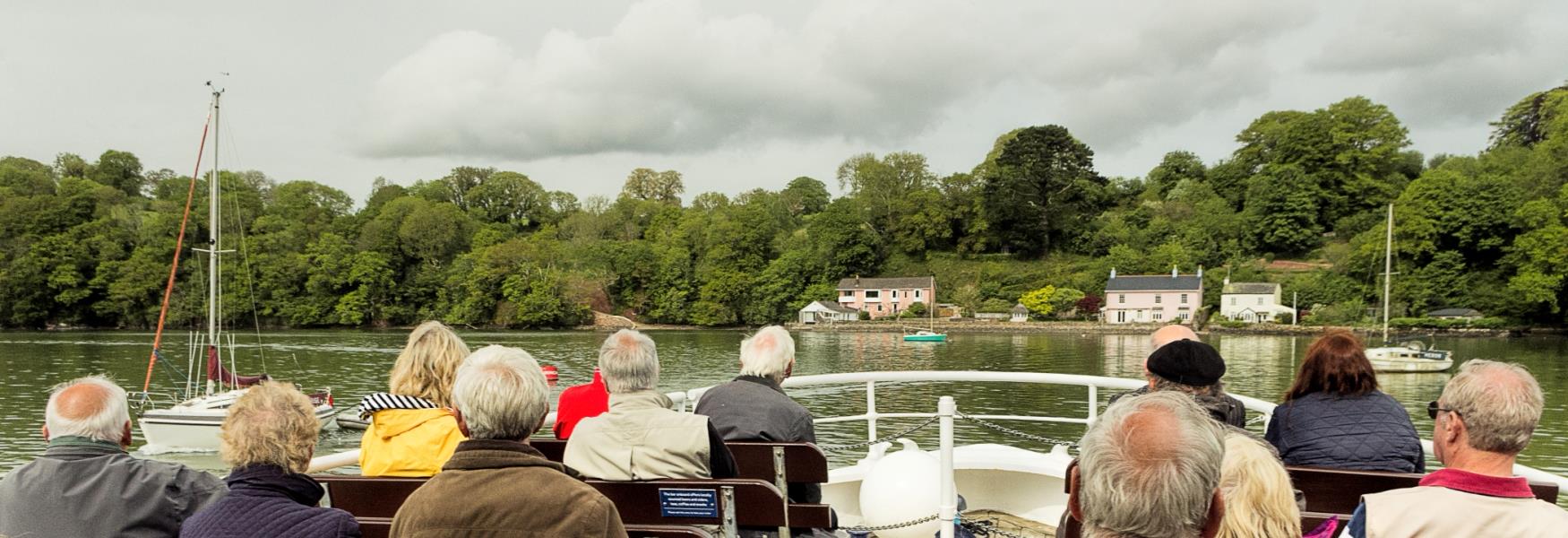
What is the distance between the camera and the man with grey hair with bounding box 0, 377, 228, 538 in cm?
234

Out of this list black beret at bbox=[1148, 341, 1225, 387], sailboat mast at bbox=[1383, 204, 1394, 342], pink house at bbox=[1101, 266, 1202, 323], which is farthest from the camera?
pink house at bbox=[1101, 266, 1202, 323]

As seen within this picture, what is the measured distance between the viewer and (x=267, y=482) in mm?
2047

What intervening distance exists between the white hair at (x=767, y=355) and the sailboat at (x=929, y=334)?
54.9 metres

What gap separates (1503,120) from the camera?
82.8 metres

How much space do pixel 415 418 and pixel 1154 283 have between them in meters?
73.4

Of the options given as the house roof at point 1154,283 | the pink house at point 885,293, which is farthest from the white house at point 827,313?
the house roof at point 1154,283

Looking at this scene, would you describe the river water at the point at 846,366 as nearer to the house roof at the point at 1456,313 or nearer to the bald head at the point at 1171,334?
the house roof at the point at 1456,313

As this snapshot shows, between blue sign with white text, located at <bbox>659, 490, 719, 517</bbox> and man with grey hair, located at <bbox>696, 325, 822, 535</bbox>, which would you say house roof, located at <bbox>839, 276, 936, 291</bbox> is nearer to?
man with grey hair, located at <bbox>696, 325, 822, 535</bbox>

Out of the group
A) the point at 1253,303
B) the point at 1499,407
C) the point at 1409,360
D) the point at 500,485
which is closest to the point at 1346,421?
the point at 1499,407

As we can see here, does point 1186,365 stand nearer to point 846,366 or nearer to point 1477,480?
point 1477,480

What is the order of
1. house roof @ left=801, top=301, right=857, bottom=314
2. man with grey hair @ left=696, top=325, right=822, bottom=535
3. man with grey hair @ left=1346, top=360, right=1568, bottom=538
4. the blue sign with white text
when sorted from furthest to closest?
1. house roof @ left=801, top=301, right=857, bottom=314
2. man with grey hair @ left=696, top=325, right=822, bottom=535
3. the blue sign with white text
4. man with grey hair @ left=1346, top=360, right=1568, bottom=538

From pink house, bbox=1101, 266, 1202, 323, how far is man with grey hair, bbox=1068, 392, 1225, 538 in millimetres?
71538

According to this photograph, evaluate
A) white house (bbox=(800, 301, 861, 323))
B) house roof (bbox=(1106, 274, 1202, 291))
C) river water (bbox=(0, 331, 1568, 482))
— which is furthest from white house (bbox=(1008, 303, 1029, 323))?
white house (bbox=(800, 301, 861, 323))

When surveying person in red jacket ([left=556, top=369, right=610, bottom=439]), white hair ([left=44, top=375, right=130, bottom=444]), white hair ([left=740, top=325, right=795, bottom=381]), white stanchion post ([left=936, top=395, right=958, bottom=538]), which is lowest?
white stanchion post ([left=936, top=395, right=958, bottom=538])
